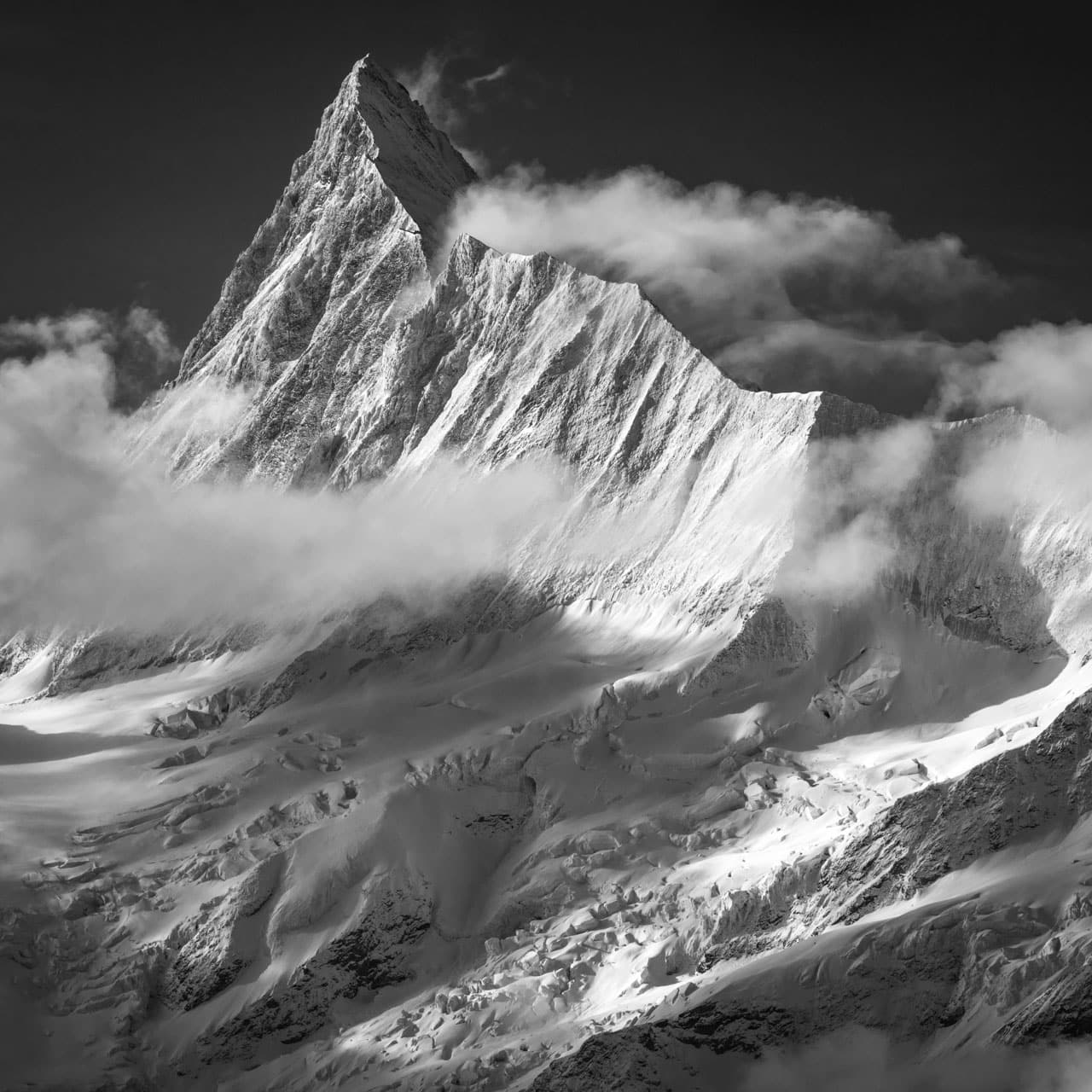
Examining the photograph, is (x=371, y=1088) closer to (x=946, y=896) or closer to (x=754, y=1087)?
(x=754, y=1087)

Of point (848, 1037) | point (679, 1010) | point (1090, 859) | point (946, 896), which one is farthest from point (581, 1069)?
point (1090, 859)

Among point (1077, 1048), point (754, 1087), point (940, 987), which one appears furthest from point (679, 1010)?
point (1077, 1048)

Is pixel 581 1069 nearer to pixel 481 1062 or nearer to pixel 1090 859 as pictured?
pixel 481 1062

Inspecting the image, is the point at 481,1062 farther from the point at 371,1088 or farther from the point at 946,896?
the point at 946,896

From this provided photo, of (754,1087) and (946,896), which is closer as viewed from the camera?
(754,1087)

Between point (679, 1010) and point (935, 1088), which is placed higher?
point (679, 1010)

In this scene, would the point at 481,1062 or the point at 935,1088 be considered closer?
the point at 935,1088

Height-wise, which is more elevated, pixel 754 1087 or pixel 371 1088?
pixel 371 1088

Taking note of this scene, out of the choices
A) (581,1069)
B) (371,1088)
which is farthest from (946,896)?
(371,1088)
